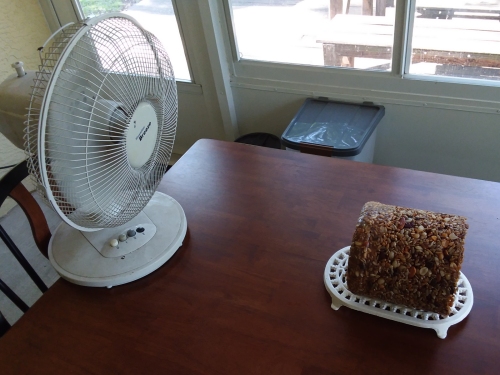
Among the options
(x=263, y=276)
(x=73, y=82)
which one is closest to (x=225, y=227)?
(x=263, y=276)

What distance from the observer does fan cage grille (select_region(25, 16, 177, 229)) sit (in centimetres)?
62

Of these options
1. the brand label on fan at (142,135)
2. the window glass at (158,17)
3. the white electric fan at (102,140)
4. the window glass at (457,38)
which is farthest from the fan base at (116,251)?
the window glass at (158,17)

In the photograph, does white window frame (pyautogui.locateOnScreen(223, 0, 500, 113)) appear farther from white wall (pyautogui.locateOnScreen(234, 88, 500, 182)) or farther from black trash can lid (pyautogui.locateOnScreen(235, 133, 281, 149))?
black trash can lid (pyautogui.locateOnScreen(235, 133, 281, 149))

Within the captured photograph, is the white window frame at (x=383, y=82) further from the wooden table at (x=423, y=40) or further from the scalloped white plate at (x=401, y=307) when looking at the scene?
the scalloped white plate at (x=401, y=307)

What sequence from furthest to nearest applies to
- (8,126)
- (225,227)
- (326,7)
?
(326,7) < (225,227) < (8,126)

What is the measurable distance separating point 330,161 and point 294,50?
0.87 m

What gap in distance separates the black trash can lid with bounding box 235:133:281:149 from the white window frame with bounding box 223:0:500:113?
23 cm

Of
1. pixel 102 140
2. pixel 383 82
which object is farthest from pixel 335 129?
pixel 102 140

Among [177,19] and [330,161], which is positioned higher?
[177,19]

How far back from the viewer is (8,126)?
77 centimetres

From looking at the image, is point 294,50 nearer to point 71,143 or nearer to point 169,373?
point 71,143

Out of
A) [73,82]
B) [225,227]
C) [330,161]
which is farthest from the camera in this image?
[330,161]

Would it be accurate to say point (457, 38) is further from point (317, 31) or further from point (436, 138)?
point (317, 31)

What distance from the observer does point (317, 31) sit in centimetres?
169
